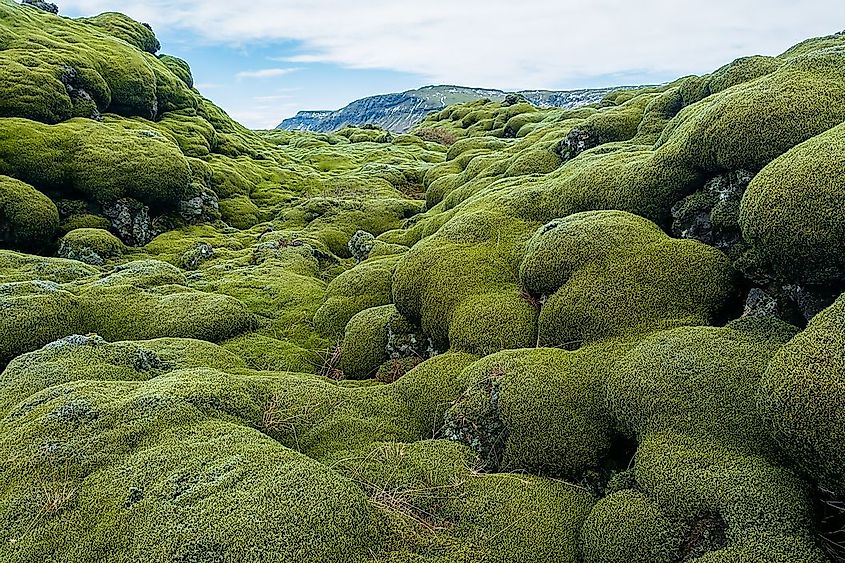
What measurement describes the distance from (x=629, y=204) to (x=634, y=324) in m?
4.72

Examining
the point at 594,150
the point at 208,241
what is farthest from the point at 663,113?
the point at 208,241

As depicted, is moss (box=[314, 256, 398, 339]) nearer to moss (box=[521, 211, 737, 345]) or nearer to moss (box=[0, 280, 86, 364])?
moss (box=[0, 280, 86, 364])

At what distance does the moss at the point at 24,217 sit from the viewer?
26.7 meters

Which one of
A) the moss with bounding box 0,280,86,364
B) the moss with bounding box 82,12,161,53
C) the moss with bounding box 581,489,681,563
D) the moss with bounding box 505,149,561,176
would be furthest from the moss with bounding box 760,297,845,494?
the moss with bounding box 82,12,161,53

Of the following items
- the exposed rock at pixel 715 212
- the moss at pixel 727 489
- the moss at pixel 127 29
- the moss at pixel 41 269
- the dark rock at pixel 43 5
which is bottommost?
the moss at pixel 727 489

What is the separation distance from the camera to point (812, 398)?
549 centimetres

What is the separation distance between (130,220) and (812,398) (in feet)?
108

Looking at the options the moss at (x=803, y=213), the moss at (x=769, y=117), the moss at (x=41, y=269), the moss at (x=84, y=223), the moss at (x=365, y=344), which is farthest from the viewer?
the moss at (x=84, y=223)

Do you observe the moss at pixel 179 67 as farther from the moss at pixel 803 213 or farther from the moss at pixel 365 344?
the moss at pixel 803 213

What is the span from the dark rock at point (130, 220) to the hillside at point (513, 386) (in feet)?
34.5

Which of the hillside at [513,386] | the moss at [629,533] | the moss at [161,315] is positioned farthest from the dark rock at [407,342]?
the moss at [629,533]

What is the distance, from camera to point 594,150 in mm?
21203

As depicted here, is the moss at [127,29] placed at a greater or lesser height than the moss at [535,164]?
greater

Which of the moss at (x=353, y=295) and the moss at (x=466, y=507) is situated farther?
the moss at (x=353, y=295)
